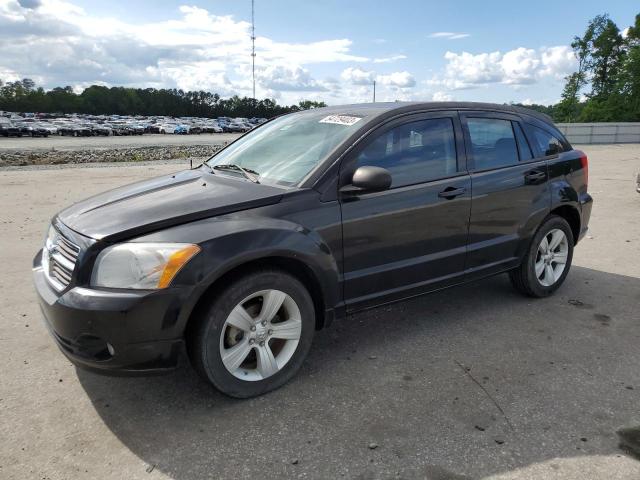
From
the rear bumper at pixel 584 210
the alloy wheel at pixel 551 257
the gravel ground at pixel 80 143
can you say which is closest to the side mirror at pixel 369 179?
the alloy wheel at pixel 551 257

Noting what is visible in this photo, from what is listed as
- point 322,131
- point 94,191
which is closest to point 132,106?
point 94,191

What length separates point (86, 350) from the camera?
2727 mm

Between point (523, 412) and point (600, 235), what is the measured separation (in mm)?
5323

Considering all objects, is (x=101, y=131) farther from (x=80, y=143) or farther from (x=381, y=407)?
(x=381, y=407)

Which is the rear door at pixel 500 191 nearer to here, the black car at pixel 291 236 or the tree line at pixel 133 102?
the black car at pixel 291 236

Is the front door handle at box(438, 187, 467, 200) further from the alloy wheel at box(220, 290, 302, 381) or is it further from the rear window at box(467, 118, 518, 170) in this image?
the alloy wheel at box(220, 290, 302, 381)

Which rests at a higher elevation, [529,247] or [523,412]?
[529,247]

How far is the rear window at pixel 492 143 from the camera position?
413 centimetres

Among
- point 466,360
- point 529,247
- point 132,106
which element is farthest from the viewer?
point 132,106

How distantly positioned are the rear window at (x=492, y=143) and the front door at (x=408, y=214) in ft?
0.59

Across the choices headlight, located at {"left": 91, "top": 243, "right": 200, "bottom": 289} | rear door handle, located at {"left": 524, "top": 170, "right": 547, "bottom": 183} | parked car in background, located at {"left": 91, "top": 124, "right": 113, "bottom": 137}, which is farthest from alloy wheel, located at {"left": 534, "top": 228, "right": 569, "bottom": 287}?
parked car in background, located at {"left": 91, "top": 124, "right": 113, "bottom": 137}

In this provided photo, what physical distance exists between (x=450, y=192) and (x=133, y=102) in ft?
514

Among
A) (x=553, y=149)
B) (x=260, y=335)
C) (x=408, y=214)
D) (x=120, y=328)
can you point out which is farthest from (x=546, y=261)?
(x=120, y=328)

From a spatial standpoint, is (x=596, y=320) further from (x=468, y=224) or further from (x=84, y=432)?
(x=84, y=432)
